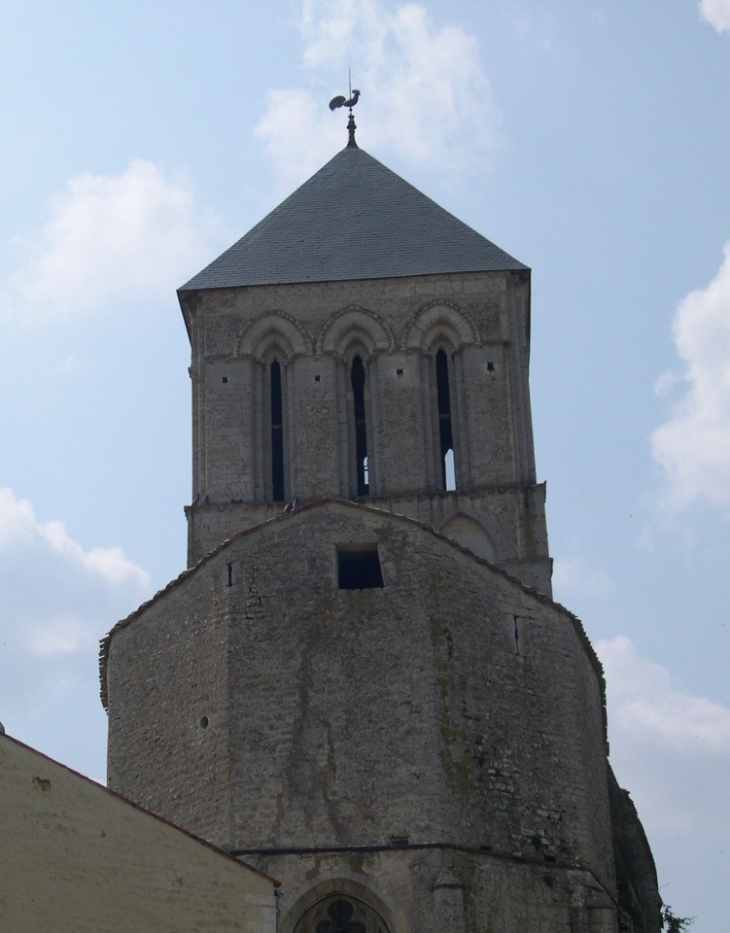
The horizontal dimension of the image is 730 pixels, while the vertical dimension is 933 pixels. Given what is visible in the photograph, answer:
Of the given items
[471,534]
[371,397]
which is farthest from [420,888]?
[371,397]

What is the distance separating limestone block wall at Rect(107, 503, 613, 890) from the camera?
18625 mm

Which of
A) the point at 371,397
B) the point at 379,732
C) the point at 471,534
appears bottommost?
the point at 379,732

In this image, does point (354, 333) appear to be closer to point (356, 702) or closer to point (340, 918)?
point (356, 702)

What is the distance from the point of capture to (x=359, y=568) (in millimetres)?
20375

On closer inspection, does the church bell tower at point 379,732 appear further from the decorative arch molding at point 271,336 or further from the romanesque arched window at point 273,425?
the decorative arch molding at point 271,336

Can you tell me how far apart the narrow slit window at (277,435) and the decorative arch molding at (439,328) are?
6.98 ft

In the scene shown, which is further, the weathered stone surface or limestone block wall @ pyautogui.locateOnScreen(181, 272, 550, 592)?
limestone block wall @ pyautogui.locateOnScreen(181, 272, 550, 592)

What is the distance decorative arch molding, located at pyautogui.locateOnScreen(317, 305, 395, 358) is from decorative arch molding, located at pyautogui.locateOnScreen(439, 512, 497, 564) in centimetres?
330

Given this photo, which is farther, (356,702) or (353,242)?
(353,242)

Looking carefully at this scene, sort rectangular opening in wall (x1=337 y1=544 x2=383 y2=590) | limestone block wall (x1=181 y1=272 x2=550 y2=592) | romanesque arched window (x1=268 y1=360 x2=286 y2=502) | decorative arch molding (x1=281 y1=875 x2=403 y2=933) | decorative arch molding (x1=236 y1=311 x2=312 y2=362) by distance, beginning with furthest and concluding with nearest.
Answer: decorative arch molding (x1=236 y1=311 x2=312 y2=362), romanesque arched window (x1=268 y1=360 x2=286 y2=502), limestone block wall (x1=181 y1=272 x2=550 y2=592), rectangular opening in wall (x1=337 y1=544 x2=383 y2=590), decorative arch molding (x1=281 y1=875 x2=403 y2=933)

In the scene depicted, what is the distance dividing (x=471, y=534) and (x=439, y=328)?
12.8ft

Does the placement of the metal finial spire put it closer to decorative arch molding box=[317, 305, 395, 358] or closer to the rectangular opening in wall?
decorative arch molding box=[317, 305, 395, 358]

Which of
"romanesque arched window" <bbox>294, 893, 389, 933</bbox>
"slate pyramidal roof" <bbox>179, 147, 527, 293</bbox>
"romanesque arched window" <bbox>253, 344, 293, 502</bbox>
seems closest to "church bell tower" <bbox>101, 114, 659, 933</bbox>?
"romanesque arched window" <bbox>294, 893, 389, 933</bbox>

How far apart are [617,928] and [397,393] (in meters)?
11.4
